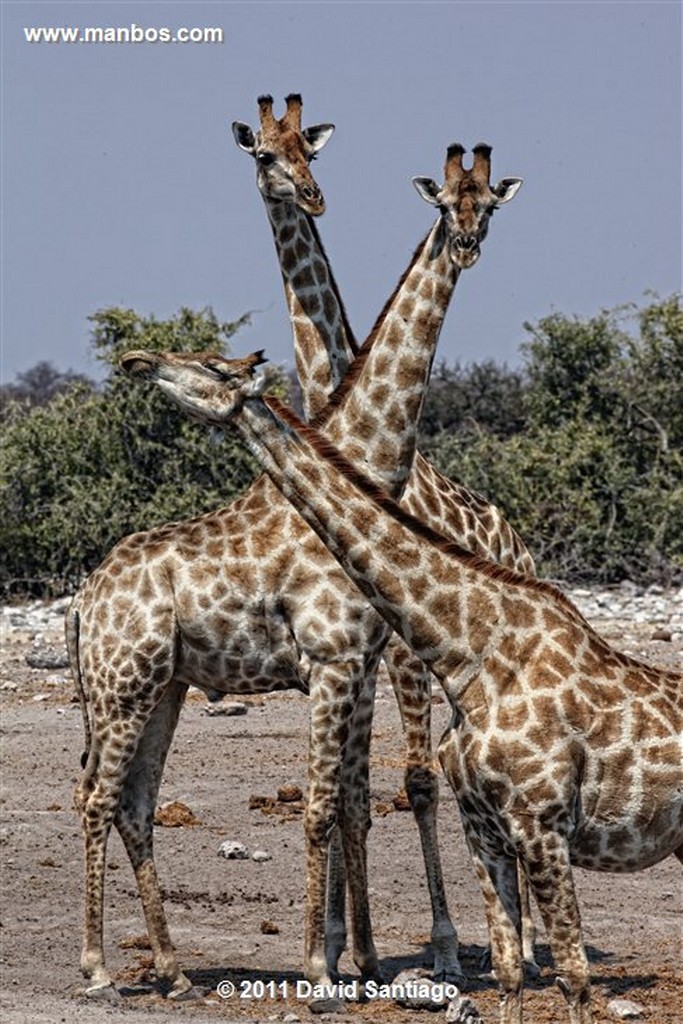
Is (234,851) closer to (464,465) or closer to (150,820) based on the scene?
(150,820)

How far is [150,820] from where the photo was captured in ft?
30.1

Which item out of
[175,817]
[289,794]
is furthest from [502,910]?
[289,794]

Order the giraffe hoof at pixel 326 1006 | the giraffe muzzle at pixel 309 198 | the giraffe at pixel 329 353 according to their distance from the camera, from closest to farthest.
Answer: the giraffe hoof at pixel 326 1006 < the giraffe at pixel 329 353 < the giraffe muzzle at pixel 309 198

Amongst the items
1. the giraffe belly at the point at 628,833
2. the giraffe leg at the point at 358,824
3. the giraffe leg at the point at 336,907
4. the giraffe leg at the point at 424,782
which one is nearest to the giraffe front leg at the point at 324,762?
the giraffe leg at the point at 358,824

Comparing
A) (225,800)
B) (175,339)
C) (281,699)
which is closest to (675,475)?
(175,339)

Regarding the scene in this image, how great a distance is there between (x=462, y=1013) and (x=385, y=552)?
217 centimetres

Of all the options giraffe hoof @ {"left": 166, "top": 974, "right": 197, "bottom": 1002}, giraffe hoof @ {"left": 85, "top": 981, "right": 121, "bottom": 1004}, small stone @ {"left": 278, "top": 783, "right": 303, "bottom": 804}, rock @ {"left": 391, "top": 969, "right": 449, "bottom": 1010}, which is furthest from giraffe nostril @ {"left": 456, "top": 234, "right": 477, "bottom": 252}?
small stone @ {"left": 278, "top": 783, "right": 303, "bottom": 804}

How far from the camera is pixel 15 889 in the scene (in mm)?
10570

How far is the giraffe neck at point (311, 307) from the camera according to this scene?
9.84 m

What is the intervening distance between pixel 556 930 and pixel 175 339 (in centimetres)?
1773

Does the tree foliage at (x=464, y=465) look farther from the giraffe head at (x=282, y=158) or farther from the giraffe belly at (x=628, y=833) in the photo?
the giraffe belly at (x=628, y=833)

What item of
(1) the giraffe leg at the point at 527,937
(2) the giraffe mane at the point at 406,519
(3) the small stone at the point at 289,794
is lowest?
(1) the giraffe leg at the point at 527,937

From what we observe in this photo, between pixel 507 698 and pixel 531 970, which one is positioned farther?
pixel 531 970

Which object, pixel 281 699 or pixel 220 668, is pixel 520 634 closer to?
pixel 220 668
